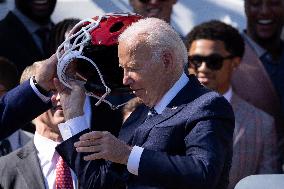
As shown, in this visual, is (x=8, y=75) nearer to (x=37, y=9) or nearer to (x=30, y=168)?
(x=37, y=9)

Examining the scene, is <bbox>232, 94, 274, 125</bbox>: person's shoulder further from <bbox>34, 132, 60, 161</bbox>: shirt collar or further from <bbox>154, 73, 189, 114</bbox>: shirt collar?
<bbox>154, 73, 189, 114</bbox>: shirt collar

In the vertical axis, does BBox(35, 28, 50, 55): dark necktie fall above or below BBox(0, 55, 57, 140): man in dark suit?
below

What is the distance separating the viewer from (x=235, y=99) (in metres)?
5.20

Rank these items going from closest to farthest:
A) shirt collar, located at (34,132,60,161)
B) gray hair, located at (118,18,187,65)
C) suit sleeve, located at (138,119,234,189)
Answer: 1. suit sleeve, located at (138,119,234,189)
2. gray hair, located at (118,18,187,65)
3. shirt collar, located at (34,132,60,161)

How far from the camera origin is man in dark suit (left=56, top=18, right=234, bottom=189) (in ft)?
9.73

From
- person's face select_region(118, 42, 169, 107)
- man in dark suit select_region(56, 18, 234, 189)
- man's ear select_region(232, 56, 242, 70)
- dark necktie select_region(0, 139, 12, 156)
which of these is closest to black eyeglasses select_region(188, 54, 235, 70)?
man's ear select_region(232, 56, 242, 70)

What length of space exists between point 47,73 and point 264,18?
95.8 inches

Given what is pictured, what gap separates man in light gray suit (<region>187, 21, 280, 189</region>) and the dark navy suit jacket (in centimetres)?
168

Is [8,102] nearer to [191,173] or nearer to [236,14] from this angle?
[191,173]

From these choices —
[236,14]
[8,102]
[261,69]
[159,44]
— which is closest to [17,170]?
[8,102]

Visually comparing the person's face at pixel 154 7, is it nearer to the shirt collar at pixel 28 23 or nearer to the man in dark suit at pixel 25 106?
the shirt collar at pixel 28 23

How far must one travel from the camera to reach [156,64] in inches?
121

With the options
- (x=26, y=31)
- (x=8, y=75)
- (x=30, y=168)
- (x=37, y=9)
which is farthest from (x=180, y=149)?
(x=37, y=9)

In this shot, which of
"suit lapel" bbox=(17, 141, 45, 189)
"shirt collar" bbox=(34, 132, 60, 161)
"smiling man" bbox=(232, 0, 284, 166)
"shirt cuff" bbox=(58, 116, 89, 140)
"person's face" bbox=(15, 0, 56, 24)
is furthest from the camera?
"person's face" bbox=(15, 0, 56, 24)
